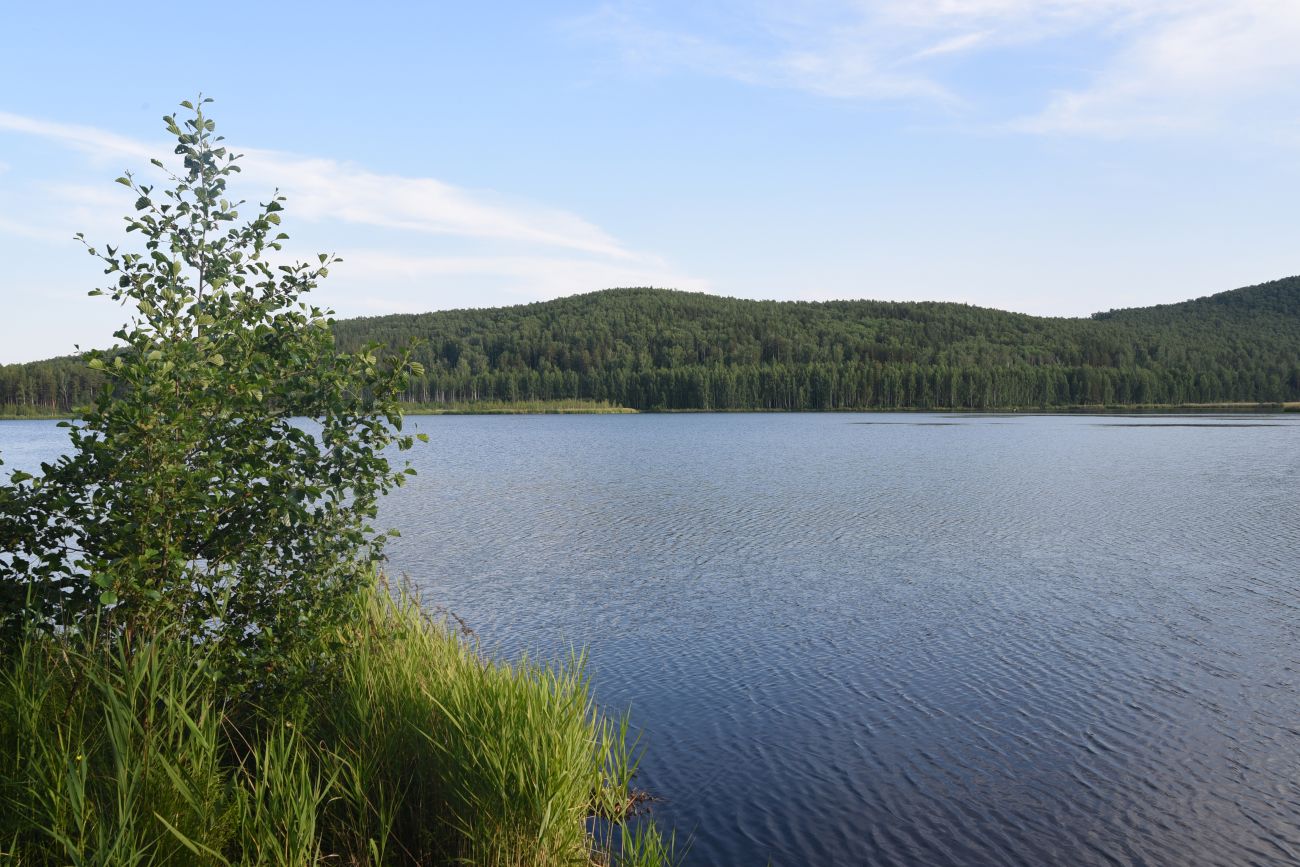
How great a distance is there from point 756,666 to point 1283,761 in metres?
7.30

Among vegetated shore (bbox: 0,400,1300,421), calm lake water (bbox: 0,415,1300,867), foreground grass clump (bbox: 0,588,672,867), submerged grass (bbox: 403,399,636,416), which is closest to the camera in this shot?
foreground grass clump (bbox: 0,588,672,867)

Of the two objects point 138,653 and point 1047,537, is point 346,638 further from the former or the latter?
point 1047,537

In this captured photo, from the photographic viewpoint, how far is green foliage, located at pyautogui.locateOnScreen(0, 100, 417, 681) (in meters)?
7.02

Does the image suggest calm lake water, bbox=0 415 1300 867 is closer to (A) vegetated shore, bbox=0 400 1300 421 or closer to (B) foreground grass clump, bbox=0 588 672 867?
(B) foreground grass clump, bbox=0 588 672 867

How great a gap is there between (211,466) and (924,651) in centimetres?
1283

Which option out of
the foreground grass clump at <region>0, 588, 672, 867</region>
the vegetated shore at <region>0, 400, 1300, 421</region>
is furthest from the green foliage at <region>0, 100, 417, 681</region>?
the vegetated shore at <region>0, 400, 1300, 421</region>

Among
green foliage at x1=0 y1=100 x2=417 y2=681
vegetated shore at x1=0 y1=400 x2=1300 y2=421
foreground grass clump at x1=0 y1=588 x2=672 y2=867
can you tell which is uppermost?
green foliage at x1=0 y1=100 x2=417 y2=681

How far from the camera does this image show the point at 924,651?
641 inches

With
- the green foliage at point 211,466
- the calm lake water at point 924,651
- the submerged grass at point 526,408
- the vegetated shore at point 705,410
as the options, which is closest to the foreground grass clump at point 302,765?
the green foliage at point 211,466

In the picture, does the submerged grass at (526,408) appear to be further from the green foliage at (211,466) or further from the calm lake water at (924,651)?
the green foliage at (211,466)

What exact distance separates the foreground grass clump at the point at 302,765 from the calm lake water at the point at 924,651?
107 inches

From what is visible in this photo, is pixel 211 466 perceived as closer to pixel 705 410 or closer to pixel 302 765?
pixel 302 765

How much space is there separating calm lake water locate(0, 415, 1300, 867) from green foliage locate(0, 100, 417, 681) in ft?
16.2

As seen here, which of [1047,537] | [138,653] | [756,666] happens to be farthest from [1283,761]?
[1047,537]
